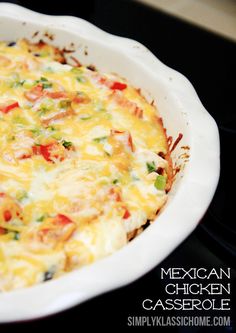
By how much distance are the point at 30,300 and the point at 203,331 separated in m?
0.62

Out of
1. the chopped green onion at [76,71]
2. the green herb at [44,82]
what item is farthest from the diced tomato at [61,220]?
the chopped green onion at [76,71]

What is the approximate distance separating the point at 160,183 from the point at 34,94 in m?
0.65

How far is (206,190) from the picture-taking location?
60.2 inches

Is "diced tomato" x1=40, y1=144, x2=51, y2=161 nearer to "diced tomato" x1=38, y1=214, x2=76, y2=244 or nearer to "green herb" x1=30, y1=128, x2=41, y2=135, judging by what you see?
"green herb" x1=30, y1=128, x2=41, y2=135

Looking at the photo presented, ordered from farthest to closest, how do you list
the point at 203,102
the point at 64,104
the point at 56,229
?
1. the point at 203,102
2. the point at 64,104
3. the point at 56,229

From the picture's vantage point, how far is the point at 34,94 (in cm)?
203

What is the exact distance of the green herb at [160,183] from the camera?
1.71m

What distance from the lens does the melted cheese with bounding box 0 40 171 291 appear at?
4.74 ft

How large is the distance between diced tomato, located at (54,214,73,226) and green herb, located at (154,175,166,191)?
34cm

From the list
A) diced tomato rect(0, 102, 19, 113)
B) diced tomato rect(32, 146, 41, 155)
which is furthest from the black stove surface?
diced tomato rect(0, 102, 19, 113)

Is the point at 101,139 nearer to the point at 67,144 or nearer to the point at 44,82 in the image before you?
the point at 67,144

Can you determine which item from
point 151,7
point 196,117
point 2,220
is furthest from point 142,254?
point 151,7

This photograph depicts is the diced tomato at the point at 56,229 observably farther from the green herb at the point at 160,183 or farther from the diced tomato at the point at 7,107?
the diced tomato at the point at 7,107

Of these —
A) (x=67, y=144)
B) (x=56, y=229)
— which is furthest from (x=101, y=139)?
(x=56, y=229)
